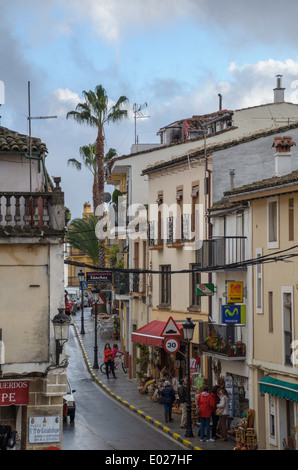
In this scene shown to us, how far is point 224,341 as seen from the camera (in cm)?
3131

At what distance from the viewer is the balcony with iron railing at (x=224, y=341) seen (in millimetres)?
30688

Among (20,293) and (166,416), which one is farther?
(166,416)

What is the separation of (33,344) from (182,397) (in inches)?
521

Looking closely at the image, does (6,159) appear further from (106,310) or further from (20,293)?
(106,310)

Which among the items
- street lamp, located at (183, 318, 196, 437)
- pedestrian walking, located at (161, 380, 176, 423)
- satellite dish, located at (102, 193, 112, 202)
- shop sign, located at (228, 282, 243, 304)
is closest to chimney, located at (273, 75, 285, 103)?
satellite dish, located at (102, 193, 112, 202)

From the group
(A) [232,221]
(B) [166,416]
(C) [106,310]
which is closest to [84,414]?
(B) [166,416]

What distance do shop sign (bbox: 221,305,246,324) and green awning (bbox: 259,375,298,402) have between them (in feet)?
8.35

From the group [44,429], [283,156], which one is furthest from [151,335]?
[44,429]

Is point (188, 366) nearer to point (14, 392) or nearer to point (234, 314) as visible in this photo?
point (234, 314)

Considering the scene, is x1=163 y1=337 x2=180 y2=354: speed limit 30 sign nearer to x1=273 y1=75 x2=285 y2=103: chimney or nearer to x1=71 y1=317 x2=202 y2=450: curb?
x1=71 y1=317 x2=202 y2=450: curb

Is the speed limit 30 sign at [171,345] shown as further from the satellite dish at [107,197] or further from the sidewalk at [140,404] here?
the satellite dish at [107,197]

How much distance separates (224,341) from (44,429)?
12230 millimetres

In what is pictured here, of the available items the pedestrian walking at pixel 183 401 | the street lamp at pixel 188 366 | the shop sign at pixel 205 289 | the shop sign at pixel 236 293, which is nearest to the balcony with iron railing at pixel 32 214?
the street lamp at pixel 188 366

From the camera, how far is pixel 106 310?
76.8 m
